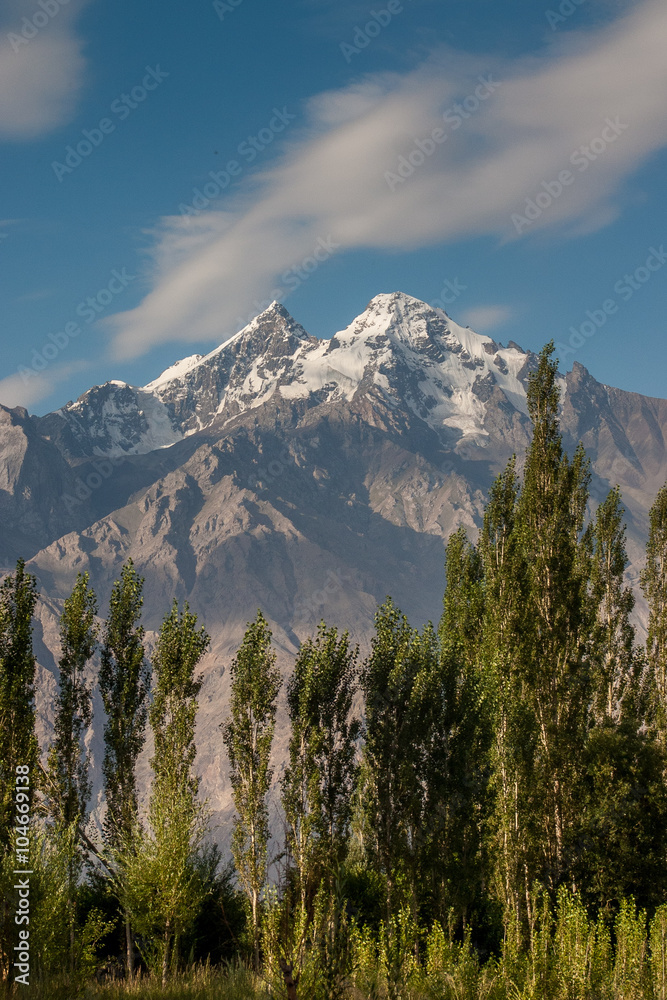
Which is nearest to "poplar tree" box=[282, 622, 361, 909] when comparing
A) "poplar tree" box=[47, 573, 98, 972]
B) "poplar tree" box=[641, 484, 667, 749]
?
"poplar tree" box=[47, 573, 98, 972]

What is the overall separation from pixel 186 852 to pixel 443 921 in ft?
43.9

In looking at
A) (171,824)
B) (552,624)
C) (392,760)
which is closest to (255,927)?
(171,824)

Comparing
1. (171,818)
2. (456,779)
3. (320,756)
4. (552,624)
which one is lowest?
(171,818)

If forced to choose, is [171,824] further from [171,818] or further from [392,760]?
[392,760]

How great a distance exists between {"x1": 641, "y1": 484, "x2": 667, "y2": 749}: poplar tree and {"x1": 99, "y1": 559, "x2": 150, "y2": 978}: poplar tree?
3361cm

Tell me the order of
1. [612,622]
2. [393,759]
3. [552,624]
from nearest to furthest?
[393,759]
[552,624]
[612,622]

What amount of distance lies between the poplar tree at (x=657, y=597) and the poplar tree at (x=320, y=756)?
1090 inches

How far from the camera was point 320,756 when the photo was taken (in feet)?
110

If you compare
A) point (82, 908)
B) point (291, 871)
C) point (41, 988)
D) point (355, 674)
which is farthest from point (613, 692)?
point (41, 988)

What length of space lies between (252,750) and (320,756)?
4.49 m

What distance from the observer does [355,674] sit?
35.5 meters

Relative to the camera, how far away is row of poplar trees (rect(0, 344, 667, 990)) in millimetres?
32781

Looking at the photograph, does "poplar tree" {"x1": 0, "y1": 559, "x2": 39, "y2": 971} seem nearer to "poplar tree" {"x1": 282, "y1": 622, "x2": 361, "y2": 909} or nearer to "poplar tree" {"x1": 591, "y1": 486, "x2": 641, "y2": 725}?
"poplar tree" {"x1": 282, "y1": 622, "x2": 361, "y2": 909}

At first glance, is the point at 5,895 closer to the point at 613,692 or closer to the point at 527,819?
the point at 527,819
